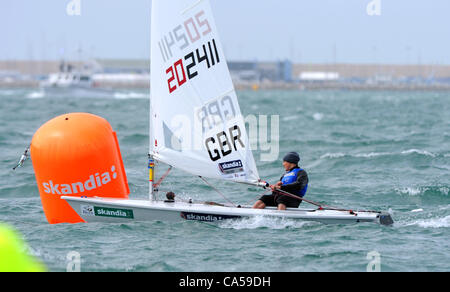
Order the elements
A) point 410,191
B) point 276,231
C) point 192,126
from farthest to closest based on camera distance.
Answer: point 410,191, point 192,126, point 276,231

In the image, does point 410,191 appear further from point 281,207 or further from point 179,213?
point 179,213

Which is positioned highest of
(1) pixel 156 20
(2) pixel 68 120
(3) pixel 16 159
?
(1) pixel 156 20

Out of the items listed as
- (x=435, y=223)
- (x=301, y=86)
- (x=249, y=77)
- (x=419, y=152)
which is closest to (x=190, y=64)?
(x=435, y=223)

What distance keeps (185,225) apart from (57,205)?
1.86m

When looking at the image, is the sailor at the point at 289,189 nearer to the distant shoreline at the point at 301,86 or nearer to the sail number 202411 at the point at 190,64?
the sail number 202411 at the point at 190,64

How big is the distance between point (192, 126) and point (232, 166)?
820mm

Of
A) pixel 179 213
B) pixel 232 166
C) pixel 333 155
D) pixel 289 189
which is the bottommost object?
pixel 333 155

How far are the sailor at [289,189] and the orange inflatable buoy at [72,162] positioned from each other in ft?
7.40

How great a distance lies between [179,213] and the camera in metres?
10.2

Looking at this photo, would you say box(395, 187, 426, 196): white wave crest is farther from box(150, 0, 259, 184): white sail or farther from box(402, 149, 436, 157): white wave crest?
box(402, 149, 436, 157): white wave crest

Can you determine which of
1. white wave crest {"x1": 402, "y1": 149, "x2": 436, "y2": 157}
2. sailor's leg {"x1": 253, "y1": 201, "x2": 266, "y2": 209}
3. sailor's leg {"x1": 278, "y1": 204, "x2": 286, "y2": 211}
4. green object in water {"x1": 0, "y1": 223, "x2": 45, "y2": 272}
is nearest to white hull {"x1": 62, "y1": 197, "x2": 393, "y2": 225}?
sailor's leg {"x1": 278, "y1": 204, "x2": 286, "y2": 211}
